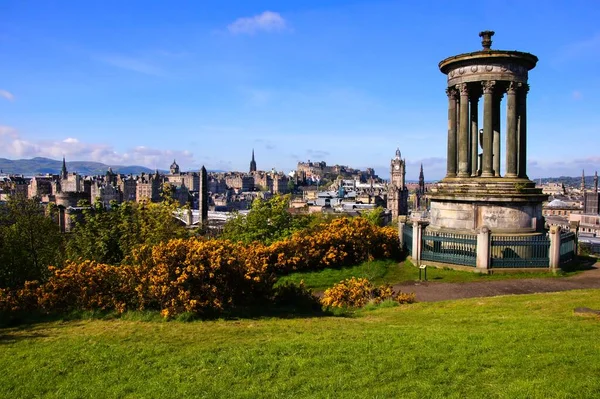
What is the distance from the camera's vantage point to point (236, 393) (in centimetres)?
667

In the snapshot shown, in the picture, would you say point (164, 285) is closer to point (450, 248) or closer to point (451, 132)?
point (450, 248)

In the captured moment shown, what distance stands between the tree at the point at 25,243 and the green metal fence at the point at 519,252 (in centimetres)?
1566

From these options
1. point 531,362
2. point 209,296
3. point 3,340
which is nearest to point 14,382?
point 3,340

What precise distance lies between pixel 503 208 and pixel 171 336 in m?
14.2

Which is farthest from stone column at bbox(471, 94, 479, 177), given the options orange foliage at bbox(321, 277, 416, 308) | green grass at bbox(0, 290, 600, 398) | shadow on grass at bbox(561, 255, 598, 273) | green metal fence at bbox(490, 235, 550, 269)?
green grass at bbox(0, 290, 600, 398)

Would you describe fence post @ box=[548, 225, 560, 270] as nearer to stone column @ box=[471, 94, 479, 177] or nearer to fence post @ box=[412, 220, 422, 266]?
fence post @ box=[412, 220, 422, 266]

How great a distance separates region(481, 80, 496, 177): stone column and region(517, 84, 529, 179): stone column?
124 cm

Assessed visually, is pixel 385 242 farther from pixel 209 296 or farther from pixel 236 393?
pixel 236 393

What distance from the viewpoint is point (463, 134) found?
65.2 feet

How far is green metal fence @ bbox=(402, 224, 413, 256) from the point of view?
2017 cm

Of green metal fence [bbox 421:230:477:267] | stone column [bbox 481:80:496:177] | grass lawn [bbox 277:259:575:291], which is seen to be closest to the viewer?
grass lawn [bbox 277:259:575:291]

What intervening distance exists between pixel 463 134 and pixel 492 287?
726 centimetres

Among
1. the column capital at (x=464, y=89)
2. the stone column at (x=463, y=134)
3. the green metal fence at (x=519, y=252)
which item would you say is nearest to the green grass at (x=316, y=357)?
the green metal fence at (x=519, y=252)

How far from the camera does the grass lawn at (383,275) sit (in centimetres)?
1697
